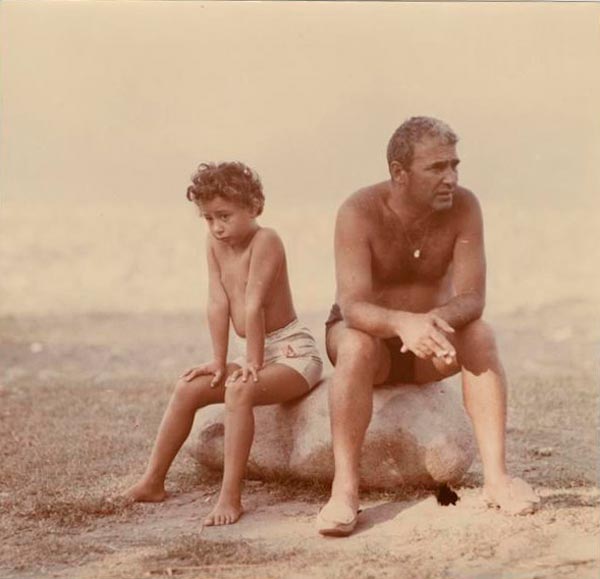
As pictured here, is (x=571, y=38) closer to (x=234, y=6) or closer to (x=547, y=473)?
(x=234, y=6)

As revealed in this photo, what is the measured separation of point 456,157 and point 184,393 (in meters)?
1.68

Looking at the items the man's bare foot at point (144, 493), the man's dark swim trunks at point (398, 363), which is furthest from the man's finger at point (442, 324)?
the man's bare foot at point (144, 493)

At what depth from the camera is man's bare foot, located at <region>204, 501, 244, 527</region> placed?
15.3 ft

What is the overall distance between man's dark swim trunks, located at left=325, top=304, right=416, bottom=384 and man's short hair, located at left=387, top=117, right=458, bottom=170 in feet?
2.64

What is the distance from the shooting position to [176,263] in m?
13.5

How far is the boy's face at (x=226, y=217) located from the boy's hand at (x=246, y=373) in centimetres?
63

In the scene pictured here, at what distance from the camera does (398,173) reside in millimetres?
4871

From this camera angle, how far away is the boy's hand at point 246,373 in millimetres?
4926

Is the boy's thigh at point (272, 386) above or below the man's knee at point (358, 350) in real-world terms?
below

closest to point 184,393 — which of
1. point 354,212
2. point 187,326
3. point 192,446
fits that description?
point 192,446

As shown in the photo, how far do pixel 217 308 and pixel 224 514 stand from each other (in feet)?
3.51

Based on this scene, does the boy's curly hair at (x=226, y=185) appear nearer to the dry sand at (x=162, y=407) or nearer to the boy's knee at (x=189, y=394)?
the boy's knee at (x=189, y=394)

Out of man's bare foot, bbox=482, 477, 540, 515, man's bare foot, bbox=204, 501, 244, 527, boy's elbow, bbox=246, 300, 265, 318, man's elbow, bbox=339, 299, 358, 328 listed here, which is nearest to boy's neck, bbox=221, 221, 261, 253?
boy's elbow, bbox=246, 300, 265, 318

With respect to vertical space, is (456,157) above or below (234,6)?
below
